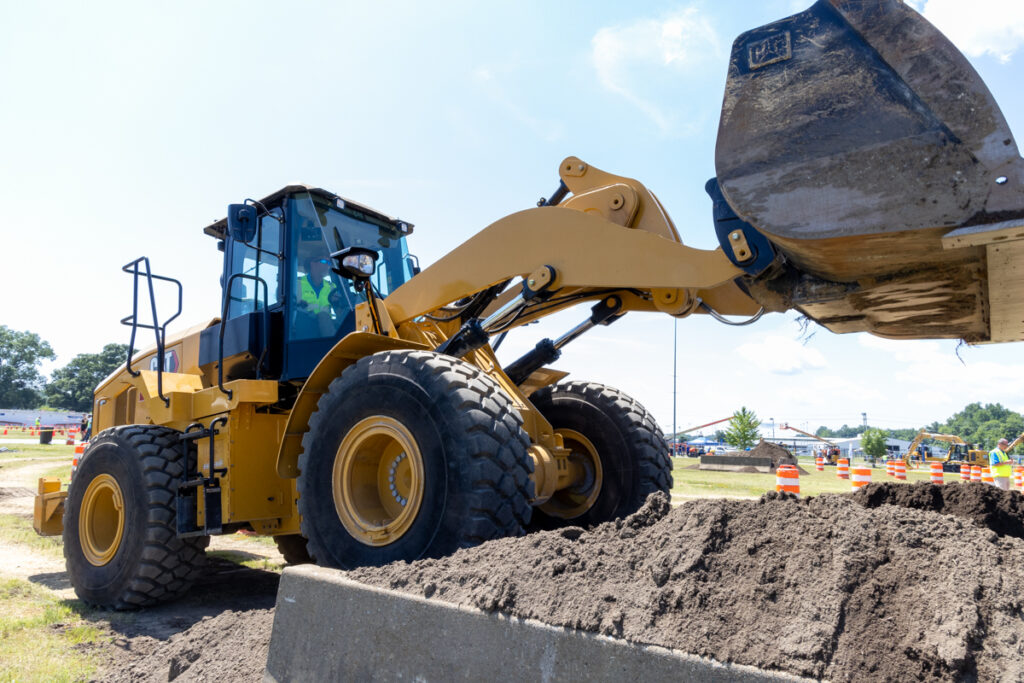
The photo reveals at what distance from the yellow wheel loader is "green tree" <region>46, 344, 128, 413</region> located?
99.4 meters

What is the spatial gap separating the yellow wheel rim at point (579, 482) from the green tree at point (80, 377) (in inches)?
3969

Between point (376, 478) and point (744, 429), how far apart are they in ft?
167

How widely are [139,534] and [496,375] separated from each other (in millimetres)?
2761

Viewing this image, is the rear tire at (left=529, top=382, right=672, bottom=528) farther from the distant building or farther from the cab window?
the distant building

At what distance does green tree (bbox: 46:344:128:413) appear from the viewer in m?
92.7

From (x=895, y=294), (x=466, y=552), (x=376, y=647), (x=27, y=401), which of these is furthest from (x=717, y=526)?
(x=27, y=401)

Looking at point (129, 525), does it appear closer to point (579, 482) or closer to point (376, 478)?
point (376, 478)

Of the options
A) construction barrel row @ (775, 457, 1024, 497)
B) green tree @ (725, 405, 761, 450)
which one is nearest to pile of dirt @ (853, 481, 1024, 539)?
construction barrel row @ (775, 457, 1024, 497)

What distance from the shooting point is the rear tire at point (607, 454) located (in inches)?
194

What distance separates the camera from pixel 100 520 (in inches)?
220

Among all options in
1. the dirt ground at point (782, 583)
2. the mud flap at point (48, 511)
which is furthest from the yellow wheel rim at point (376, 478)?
the mud flap at point (48, 511)

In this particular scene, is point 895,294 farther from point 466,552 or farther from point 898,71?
point 466,552

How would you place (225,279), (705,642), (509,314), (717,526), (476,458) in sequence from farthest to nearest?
(225,279), (509,314), (476,458), (717,526), (705,642)

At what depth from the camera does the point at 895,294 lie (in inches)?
130
